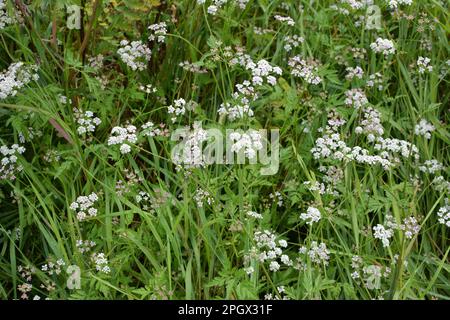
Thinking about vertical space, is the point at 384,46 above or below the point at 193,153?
above

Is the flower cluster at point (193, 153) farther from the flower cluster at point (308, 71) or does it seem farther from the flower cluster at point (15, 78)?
the flower cluster at point (15, 78)

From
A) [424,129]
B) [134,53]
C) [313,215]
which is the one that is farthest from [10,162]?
[424,129]

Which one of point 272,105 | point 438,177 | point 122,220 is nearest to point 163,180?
point 122,220

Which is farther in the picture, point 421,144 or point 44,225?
point 421,144

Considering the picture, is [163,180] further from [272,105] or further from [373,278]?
[373,278]

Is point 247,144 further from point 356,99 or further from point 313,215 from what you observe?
point 356,99

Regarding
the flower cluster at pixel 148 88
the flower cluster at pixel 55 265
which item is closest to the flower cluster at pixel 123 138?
the flower cluster at pixel 148 88
